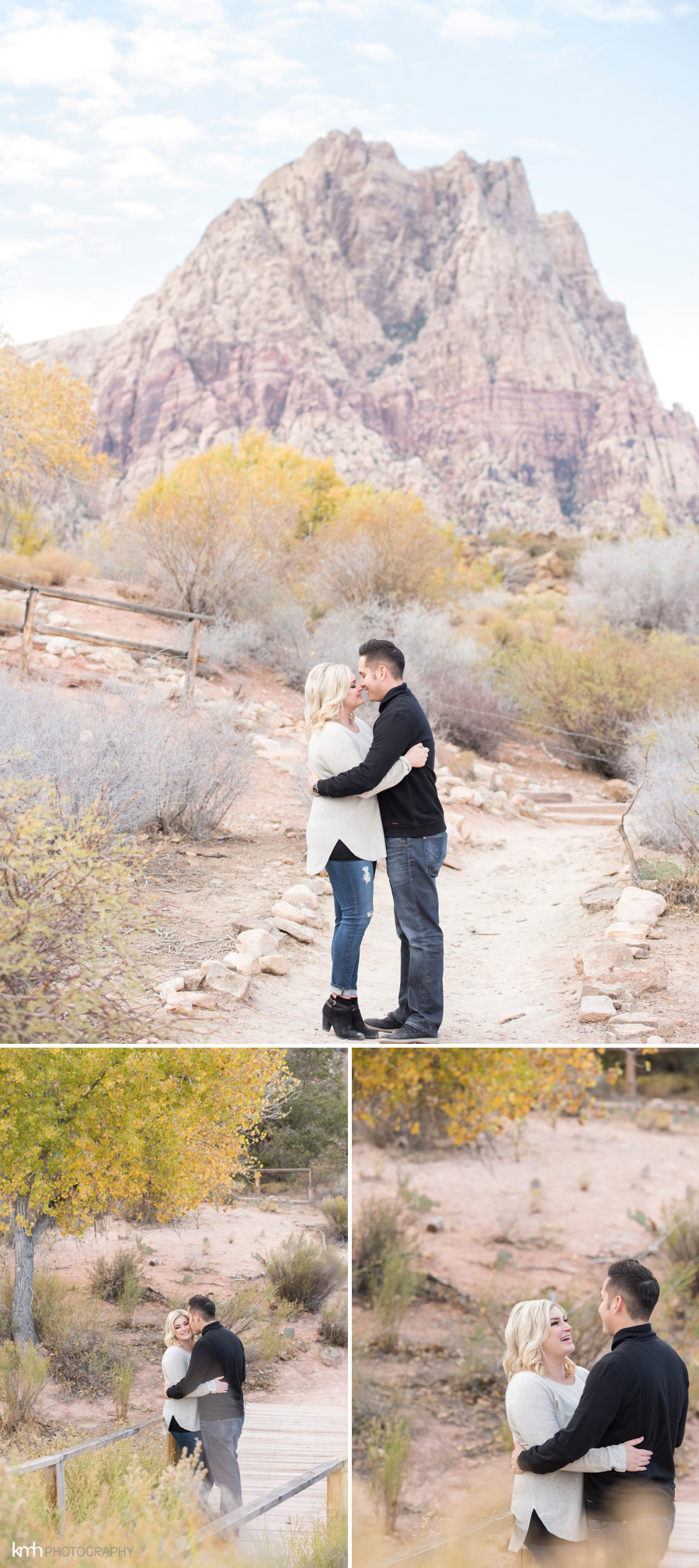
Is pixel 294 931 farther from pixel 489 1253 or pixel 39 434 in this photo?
pixel 39 434

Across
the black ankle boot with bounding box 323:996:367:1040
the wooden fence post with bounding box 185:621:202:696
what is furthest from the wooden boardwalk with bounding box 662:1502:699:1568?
the wooden fence post with bounding box 185:621:202:696

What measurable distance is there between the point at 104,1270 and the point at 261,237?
98.3 m

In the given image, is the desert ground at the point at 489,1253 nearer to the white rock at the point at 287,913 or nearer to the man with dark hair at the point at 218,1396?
the man with dark hair at the point at 218,1396

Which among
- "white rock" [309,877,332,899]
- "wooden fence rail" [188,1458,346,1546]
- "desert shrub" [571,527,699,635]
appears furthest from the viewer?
"desert shrub" [571,527,699,635]

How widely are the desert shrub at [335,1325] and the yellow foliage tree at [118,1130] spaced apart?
19.7 inches

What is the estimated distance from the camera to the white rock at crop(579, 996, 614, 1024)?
466cm

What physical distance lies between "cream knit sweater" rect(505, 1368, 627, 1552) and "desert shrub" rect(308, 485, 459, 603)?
12.7m

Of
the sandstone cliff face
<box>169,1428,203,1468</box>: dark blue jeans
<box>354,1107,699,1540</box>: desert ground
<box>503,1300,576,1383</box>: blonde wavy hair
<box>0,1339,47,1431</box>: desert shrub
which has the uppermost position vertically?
the sandstone cliff face

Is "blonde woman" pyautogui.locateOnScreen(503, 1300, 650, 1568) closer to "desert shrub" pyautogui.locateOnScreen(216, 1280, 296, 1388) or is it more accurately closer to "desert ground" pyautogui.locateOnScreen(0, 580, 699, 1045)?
"desert shrub" pyautogui.locateOnScreen(216, 1280, 296, 1388)

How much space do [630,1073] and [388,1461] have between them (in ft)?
9.00

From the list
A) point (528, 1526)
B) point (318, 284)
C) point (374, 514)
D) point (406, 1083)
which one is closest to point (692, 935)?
point (406, 1083)

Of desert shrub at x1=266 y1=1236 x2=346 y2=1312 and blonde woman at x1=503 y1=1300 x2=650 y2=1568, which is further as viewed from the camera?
desert shrub at x1=266 y1=1236 x2=346 y2=1312

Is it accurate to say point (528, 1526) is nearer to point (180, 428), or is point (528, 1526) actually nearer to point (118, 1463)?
point (118, 1463)

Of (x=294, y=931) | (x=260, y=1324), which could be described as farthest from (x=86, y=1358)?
(x=294, y=931)
